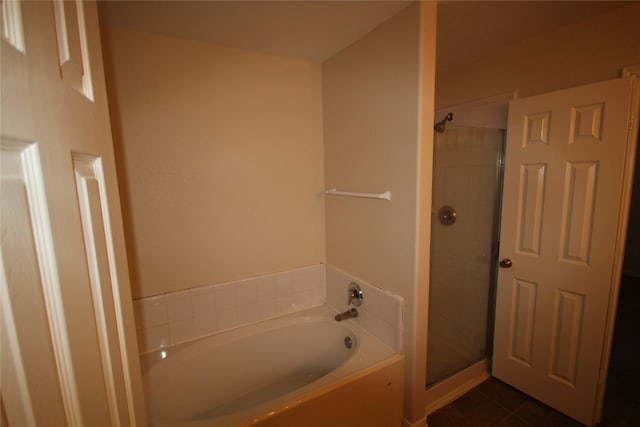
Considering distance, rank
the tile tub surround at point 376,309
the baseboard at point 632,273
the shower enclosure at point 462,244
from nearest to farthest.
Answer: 1. the tile tub surround at point 376,309
2. the shower enclosure at point 462,244
3. the baseboard at point 632,273

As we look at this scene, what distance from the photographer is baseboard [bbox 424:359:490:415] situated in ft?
5.77

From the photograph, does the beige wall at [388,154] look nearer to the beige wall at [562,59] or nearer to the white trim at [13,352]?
the beige wall at [562,59]

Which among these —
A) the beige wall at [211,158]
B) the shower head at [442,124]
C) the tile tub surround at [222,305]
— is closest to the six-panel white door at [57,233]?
the beige wall at [211,158]

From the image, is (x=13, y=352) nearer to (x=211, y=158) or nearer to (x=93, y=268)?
(x=93, y=268)

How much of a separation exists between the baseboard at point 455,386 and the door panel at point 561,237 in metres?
0.17

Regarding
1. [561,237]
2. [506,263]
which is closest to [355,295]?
[506,263]

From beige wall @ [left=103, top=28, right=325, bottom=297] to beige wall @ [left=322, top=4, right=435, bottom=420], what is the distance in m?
0.28

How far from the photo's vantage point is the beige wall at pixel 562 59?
138cm

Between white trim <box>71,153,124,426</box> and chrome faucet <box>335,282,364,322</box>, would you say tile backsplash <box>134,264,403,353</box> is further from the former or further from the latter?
white trim <box>71,153,124,426</box>

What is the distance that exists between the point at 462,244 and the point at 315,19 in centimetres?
172

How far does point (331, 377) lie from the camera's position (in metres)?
1.33

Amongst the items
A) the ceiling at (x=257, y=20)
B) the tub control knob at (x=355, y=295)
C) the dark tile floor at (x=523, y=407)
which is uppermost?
the ceiling at (x=257, y=20)

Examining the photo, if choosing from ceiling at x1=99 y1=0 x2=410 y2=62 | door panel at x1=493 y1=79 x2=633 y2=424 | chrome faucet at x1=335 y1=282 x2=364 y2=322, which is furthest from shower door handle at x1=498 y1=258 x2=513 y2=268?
ceiling at x1=99 y1=0 x2=410 y2=62

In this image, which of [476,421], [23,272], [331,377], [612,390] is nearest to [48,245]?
[23,272]
